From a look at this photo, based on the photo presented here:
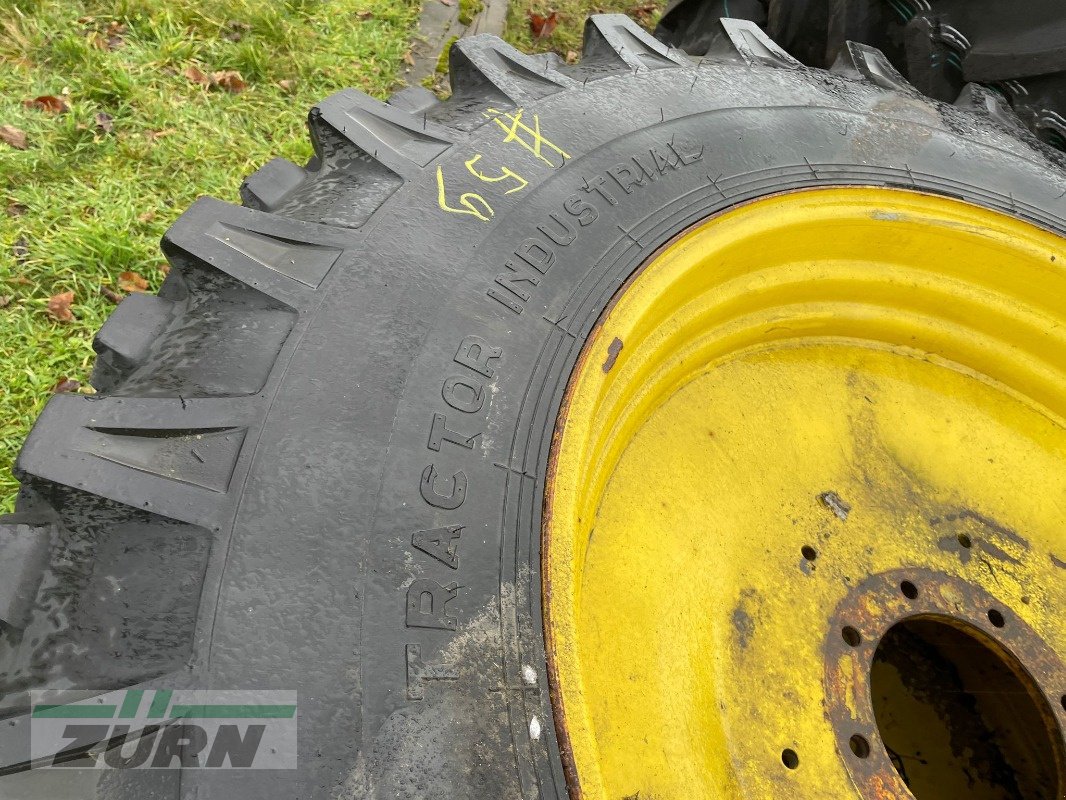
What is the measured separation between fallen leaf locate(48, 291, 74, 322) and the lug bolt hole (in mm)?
2321

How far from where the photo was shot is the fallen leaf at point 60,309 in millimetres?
2189

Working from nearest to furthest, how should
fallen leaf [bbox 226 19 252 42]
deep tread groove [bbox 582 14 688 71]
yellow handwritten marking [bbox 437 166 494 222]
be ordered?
yellow handwritten marking [bbox 437 166 494 222] < deep tread groove [bbox 582 14 688 71] < fallen leaf [bbox 226 19 252 42]

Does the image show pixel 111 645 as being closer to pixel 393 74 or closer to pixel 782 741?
pixel 782 741

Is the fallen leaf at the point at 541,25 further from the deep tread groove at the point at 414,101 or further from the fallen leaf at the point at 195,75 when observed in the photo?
the deep tread groove at the point at 414,101

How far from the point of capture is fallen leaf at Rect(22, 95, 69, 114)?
2.49 metres

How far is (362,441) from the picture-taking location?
1064 mm

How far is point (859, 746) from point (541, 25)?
128 inches

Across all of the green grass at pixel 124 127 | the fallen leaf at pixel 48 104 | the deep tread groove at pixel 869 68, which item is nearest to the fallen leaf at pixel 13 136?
the green grass at pixel 124 127

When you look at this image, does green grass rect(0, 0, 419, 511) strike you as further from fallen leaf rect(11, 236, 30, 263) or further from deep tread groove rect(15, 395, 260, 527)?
deep tread groove rect(15, 395, 260, 527)

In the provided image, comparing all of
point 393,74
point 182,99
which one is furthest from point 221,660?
point 393,74

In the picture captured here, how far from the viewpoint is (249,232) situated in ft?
4.12

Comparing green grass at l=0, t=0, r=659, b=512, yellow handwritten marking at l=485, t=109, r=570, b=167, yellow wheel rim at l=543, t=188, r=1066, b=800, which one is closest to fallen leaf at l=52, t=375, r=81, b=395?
green grass at l=0, t=0, r=659, b=512

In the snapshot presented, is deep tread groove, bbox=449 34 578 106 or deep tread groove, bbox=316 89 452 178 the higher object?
deep tread groove, bbox=449 34 578 106

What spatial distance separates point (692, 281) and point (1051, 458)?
3.61 feet
